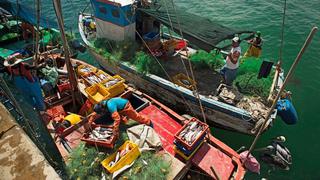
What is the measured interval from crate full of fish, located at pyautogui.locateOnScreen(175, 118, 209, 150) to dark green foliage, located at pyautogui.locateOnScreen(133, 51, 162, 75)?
4.30m

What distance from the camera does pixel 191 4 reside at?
22.6 meters

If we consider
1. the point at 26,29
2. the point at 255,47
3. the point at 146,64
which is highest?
the point at 255,47

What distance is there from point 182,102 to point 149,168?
15.2 feet

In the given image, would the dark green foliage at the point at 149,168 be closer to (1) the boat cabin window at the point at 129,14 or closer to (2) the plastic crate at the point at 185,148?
(2) the plastic crate at the point at 185,148

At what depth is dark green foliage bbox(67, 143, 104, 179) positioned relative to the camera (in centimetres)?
719

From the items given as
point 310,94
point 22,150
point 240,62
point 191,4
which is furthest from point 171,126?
point 191,4

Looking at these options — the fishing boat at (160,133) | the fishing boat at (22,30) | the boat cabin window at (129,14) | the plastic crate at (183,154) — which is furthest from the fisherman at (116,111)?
the fishing boat at (22,30)

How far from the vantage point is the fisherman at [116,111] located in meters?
8.03

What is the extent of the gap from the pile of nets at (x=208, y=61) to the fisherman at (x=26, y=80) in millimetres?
7177

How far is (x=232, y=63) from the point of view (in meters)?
10.6

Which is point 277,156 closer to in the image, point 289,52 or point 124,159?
point 124,159

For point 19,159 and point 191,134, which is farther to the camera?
point 191,134

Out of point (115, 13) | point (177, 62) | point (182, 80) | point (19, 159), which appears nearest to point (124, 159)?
point (19, 159)

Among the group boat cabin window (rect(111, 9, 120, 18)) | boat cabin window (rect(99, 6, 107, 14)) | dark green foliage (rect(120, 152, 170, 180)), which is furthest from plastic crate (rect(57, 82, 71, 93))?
dark green foliage (rect(120, 152, 170, 180))
